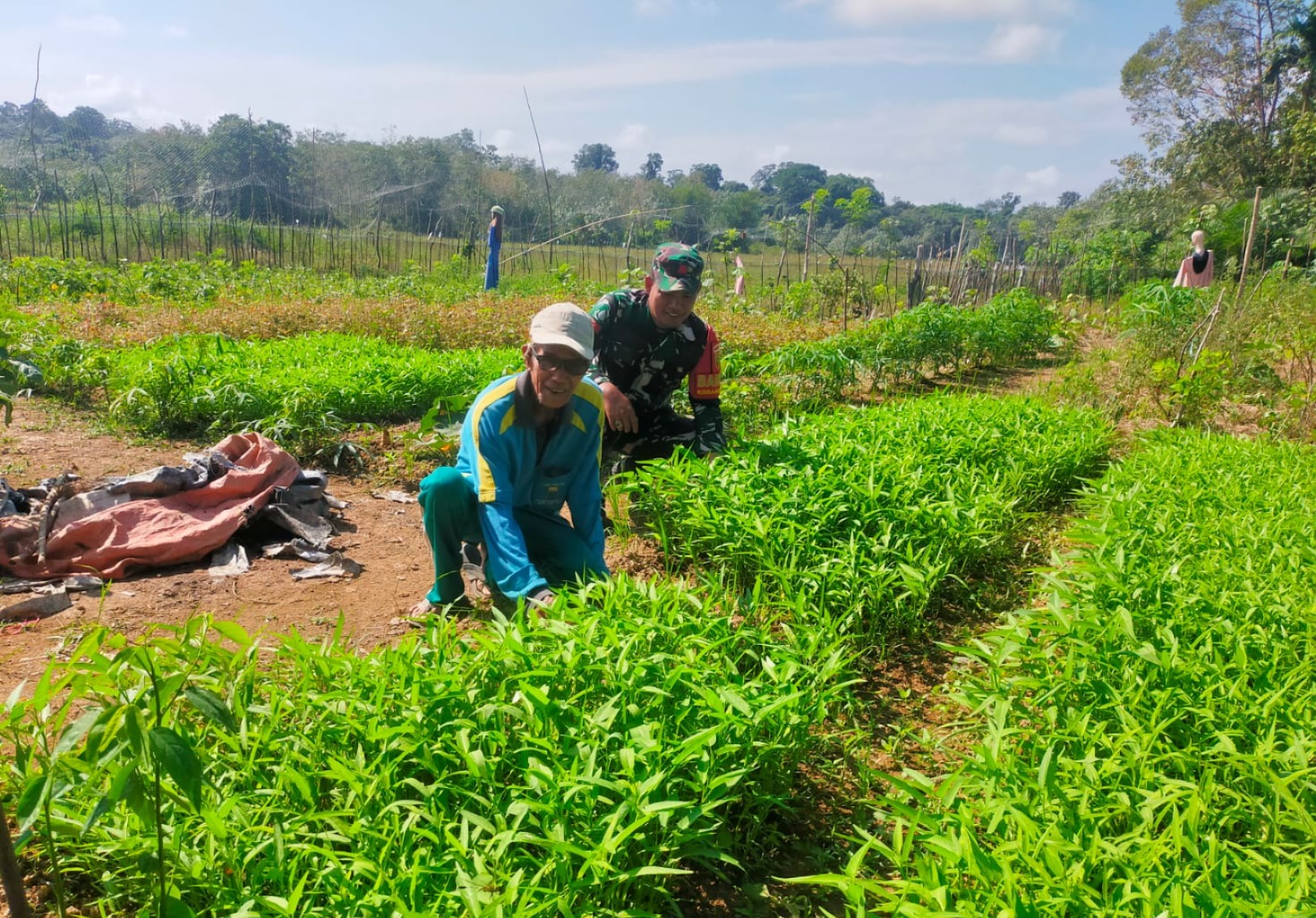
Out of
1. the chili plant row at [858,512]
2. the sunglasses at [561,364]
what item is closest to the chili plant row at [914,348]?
the chili plant row at [858,512]

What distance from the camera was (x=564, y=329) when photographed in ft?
8.34

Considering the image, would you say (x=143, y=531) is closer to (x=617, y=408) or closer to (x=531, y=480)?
(x=531, y=480)

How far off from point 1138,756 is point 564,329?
1.89 metres

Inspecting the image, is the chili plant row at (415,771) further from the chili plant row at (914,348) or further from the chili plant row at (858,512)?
the chili plant row at (914,348)

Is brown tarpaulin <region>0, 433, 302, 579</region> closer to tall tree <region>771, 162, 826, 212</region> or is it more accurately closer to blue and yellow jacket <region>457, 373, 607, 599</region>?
blue and yellow jacket <region>457, 373, 607, 599</region>

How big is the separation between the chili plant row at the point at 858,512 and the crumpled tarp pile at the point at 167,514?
1.64 m

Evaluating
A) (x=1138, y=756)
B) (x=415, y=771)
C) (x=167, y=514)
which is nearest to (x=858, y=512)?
(x=1138, y=756)

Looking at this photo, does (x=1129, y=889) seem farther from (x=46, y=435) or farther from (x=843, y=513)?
(x=46, y=435)

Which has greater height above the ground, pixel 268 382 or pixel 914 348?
pixel 914 348

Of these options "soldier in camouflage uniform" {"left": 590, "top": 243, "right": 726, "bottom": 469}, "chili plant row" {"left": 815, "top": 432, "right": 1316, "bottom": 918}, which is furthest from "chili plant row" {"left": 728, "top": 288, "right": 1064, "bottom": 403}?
"chili plant row" {"left": 815, "top": 432, "right": 1316, "bottom": 918}

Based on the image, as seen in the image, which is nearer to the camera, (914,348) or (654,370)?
(654,370)

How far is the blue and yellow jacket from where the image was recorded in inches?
102

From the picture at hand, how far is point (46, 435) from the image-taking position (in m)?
4.79

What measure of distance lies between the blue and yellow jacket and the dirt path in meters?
0.53
